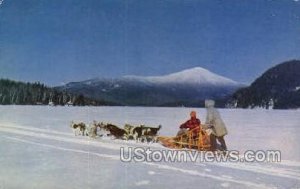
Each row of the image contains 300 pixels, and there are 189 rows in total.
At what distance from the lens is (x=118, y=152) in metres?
5.27

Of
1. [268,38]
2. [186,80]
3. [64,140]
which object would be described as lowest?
[64,140]

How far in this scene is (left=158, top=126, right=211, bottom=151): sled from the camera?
5152 millimetres

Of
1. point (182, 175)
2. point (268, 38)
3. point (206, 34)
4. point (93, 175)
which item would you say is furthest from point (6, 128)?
point (268, 38)

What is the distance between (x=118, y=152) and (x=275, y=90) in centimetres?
152

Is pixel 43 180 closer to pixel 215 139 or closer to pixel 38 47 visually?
pixel 38 47

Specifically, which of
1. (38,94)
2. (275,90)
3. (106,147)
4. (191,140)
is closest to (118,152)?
(106,147)

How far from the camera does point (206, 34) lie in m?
5.13

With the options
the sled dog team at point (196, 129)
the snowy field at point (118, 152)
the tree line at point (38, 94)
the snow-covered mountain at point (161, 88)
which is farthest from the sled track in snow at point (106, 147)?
the snow-covered mountain at point (161, 88)

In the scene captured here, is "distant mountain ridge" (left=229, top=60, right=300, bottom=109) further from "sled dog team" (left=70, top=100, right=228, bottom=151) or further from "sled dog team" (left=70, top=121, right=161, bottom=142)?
"sled dog team" (left=70, top=121, right=161, bottom=142)

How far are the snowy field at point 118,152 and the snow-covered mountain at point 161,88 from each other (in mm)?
98

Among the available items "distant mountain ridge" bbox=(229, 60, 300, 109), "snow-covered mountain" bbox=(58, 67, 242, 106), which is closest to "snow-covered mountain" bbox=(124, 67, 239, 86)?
"snow-covered mountain" bbox=(58, 67, 242, 106)

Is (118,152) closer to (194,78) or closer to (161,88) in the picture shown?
(161,88)

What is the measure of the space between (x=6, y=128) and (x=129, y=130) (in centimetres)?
118

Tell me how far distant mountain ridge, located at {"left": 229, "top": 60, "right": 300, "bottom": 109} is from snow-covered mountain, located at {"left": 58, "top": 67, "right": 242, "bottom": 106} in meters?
0.13
